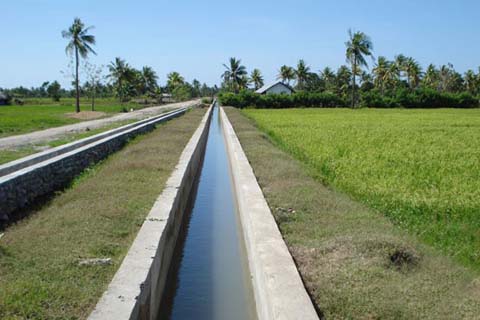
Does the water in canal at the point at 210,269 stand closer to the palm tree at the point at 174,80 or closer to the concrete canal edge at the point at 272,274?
the concrete canal edge at the point at 272,274

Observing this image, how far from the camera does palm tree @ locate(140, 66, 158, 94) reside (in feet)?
254

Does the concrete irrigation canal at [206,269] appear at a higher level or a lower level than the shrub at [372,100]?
lower

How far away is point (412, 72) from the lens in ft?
241

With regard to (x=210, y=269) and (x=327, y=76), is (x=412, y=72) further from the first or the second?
(x=210, y=269)

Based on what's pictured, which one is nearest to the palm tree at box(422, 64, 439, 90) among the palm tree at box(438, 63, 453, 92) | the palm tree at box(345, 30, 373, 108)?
the palm tree at box(438, 63, 453, 92)

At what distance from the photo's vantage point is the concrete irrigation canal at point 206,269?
3.54 meters

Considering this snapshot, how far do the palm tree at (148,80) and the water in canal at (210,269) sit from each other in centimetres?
7112

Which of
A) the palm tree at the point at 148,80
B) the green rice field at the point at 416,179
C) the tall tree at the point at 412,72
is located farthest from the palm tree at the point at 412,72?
the green rice field at the point at 416,179

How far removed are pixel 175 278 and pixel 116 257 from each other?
3.88 ft

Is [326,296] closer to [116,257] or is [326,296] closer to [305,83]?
[116,257]

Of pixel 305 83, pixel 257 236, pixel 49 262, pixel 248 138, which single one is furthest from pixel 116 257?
pixel 305 83

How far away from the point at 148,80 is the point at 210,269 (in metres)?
76.1

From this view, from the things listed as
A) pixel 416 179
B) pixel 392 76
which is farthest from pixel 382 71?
pixel 416 179

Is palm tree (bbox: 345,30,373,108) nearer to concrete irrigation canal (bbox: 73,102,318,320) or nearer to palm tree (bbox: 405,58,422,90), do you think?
palm tree (bbox: 405,58,422,90)
